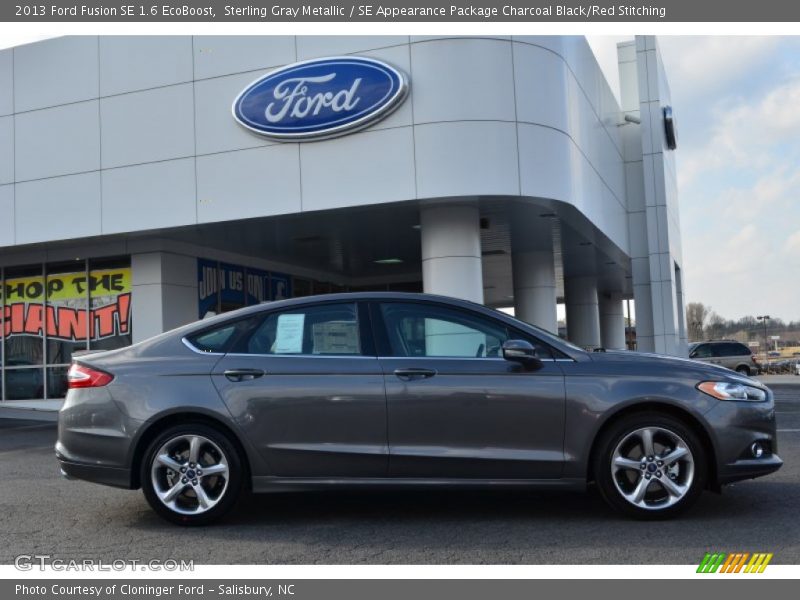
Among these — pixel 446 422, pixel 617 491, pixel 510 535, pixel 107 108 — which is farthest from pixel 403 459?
pixel 107 108

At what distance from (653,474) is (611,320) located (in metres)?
28.1

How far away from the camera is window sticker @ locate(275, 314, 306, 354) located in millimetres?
5676

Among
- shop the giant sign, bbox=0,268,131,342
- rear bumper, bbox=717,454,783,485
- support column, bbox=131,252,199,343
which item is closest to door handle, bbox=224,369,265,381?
rear bumper, bbox=717,454,783,485

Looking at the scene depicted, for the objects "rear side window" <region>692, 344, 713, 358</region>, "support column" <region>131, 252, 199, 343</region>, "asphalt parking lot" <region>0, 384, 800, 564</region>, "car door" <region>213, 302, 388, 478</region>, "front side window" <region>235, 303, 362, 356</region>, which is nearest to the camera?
"asphalt parking lot" <region>0, 384, 800, 564</region>

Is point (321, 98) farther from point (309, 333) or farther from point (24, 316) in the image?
point (24, 316)

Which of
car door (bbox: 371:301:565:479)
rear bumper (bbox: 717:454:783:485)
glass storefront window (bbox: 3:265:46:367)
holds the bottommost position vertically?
rear bumper (bbox: 717:454:783:485)

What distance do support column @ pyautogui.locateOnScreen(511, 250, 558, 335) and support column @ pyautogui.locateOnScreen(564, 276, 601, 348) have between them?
247 inches

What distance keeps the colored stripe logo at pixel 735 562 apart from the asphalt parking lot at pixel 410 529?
85mm

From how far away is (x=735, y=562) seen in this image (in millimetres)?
4406

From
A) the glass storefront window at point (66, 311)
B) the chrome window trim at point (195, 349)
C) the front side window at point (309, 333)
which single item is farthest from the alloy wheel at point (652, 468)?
the glass storefront window at point (66, 311)

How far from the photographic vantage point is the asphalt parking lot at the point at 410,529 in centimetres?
469

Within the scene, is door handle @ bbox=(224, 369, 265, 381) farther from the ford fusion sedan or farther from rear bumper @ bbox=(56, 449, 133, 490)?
rear bumper @ bbox=(56, 449, 133, 490)

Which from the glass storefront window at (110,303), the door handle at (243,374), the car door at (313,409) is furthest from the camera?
the glass storefront window at (110,303)

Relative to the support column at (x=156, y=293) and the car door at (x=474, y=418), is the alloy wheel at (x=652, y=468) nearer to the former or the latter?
the car door at (x=474, y=418)
